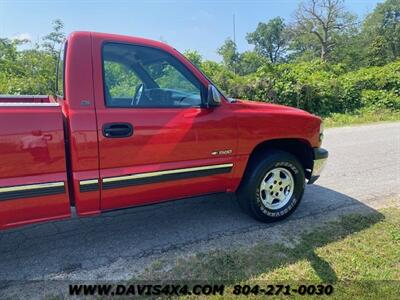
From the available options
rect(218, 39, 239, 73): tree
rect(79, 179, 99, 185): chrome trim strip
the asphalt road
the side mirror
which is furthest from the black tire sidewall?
rect(218, 39, 239, 73): tree

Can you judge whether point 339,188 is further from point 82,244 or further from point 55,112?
point 55,112

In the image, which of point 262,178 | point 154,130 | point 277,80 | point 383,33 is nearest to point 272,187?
point 262,178

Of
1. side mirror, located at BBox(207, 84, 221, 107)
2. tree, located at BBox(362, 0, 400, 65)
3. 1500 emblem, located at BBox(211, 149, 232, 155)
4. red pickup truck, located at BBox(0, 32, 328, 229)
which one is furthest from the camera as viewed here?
tree, located at BBox(362, 0, 400, 65)

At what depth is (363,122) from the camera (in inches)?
511

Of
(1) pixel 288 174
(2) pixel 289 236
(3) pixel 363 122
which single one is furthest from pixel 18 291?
(3) pixel 363 122

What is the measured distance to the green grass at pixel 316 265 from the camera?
2879 millimetres

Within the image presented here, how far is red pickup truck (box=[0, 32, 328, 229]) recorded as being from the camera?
2713 millimetres

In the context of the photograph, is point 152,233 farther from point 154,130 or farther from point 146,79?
point 146,79

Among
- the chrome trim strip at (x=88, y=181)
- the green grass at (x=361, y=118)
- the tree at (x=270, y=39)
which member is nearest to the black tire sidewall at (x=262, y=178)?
the chrome trim strip at (x=88, y=181)

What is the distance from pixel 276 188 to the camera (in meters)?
3.96

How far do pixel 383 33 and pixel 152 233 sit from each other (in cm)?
5425

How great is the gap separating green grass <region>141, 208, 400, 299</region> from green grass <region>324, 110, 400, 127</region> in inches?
361

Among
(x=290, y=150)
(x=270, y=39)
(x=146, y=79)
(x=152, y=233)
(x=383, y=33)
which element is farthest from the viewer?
(x=270, y=39)

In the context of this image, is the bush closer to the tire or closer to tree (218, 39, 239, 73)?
the tire
